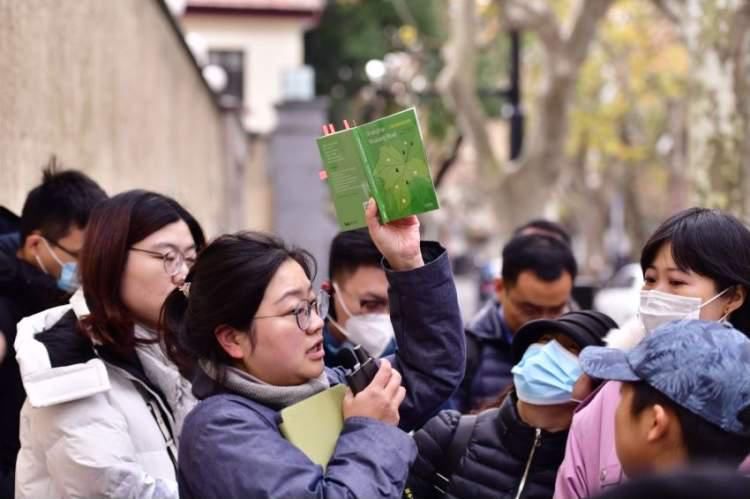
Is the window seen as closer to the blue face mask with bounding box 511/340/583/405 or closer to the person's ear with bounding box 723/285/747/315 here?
the person's ear with bounding box 723/285/747/315

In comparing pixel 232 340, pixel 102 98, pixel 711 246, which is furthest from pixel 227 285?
pixel 102 98

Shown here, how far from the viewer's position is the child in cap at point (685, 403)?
2.72 m

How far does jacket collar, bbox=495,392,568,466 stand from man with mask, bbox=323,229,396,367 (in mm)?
1269

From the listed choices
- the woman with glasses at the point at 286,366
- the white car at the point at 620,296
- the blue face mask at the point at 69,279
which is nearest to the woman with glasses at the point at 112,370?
the woman with glasses at the point at 286,366

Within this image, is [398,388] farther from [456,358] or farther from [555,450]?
[555,450]

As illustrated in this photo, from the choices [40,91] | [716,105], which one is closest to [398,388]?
[40,91]

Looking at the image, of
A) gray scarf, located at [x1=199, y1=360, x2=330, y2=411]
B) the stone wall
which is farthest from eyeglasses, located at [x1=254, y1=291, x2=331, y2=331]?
the stone wall

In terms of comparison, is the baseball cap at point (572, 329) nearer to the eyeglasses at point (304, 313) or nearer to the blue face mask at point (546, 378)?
the blue face mask at point (546, 378)

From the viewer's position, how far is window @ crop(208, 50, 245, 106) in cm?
2722

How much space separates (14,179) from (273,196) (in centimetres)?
1575

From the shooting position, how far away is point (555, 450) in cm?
361

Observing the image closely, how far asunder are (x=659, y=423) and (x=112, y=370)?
5.32ft

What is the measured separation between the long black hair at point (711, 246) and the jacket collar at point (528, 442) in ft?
2.24

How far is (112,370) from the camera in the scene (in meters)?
3.56
